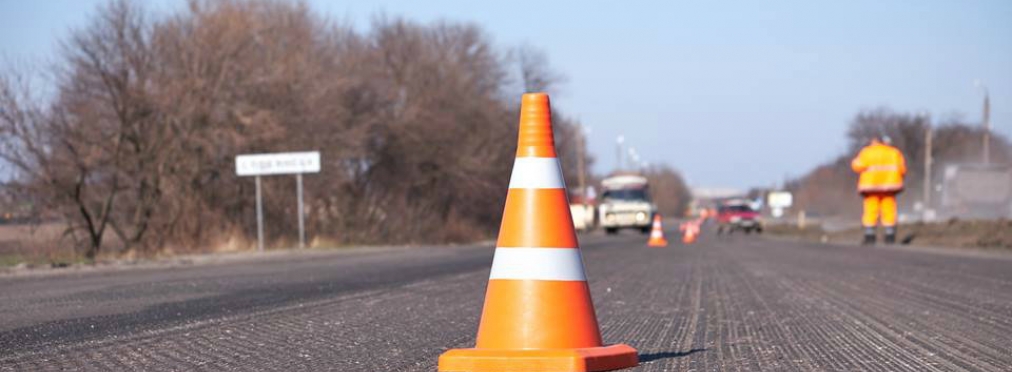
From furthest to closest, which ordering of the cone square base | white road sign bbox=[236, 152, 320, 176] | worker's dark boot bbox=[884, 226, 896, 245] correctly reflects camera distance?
white road sign bbox=[236, 152, 320, 176] < worker's dark boot bbox=[884, 226, 896, 245] < the cone square base

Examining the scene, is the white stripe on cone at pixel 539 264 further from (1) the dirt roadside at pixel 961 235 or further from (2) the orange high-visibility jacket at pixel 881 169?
(2) the orange high-visibility jacket at pixel 881 169

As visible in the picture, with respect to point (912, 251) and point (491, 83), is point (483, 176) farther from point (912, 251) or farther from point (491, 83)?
point (912, 251)

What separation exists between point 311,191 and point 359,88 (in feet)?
18.9

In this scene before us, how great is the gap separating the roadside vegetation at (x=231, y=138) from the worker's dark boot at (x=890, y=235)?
15.0 meters

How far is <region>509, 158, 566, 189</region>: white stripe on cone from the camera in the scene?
20.0 feet

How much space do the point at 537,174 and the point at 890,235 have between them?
2125 cm

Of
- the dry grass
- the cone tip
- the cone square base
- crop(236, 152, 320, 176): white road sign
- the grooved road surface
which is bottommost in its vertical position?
the grooved road surface

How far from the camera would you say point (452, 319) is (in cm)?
895

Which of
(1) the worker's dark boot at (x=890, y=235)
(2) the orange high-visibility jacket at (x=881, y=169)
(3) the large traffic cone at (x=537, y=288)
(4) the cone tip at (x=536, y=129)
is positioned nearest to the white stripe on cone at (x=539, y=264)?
(3) the large traffic cone at (x=537, y=288)

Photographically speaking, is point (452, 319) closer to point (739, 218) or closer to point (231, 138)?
point (231, 138)

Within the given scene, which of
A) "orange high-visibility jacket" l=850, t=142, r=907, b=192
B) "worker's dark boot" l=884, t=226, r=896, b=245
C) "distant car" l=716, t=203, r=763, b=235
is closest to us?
"orange high-visibility jacket" l=850, t=142, r=907, b=192

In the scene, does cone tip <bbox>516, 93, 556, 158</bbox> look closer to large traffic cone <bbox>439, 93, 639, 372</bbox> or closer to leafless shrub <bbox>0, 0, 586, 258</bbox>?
large traffic cone <bbox>439, 93, 639, 372</bbox>

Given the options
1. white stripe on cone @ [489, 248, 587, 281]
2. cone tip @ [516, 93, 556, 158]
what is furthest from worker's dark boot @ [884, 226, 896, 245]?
white stripe on cone @ [489, 248, 587, 281]

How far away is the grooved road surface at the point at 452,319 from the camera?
257 inches
